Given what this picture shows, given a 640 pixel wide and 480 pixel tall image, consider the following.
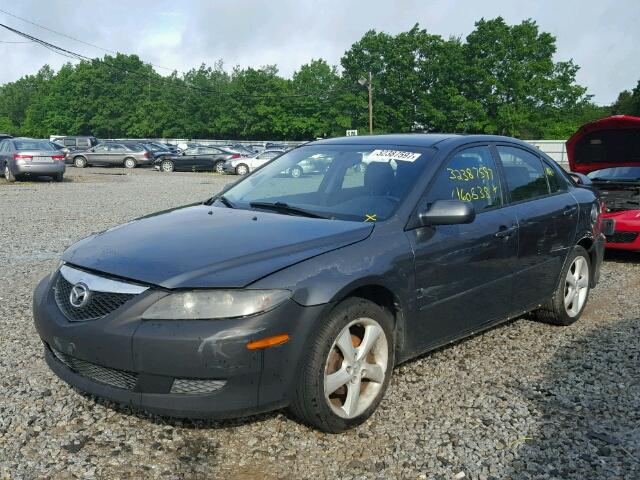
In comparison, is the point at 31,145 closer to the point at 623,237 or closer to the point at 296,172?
the point at 623,237

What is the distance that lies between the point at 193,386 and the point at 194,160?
104 feet

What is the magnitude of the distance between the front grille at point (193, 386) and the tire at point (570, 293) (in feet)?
11.0

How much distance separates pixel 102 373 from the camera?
3096mm

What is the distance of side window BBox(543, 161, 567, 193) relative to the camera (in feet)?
17.5

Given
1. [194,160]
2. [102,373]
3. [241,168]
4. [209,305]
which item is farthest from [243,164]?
[209,305]

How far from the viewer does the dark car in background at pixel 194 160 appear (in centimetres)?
3369

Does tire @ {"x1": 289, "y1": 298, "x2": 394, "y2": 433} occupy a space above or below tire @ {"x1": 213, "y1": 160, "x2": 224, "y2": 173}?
below

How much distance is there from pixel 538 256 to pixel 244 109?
79.8 m

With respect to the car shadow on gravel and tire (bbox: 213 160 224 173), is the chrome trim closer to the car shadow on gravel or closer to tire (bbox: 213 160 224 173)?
the car shadow on gravel

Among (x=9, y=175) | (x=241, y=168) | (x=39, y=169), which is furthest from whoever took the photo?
(x=241, y=168)

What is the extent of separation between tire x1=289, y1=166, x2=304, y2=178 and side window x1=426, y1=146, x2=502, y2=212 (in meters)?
1.03

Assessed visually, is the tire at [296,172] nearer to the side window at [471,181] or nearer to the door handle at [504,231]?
the side window at [471,181]

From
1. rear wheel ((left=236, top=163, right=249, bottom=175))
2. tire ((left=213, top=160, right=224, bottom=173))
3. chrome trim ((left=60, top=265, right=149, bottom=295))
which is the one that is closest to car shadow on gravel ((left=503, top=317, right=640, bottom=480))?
chrome trim ((left=60, top=265, right=149, bottom=295))

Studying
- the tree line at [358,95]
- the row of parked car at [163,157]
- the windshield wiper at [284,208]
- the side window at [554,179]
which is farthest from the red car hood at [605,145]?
the tree line at [358,95]
